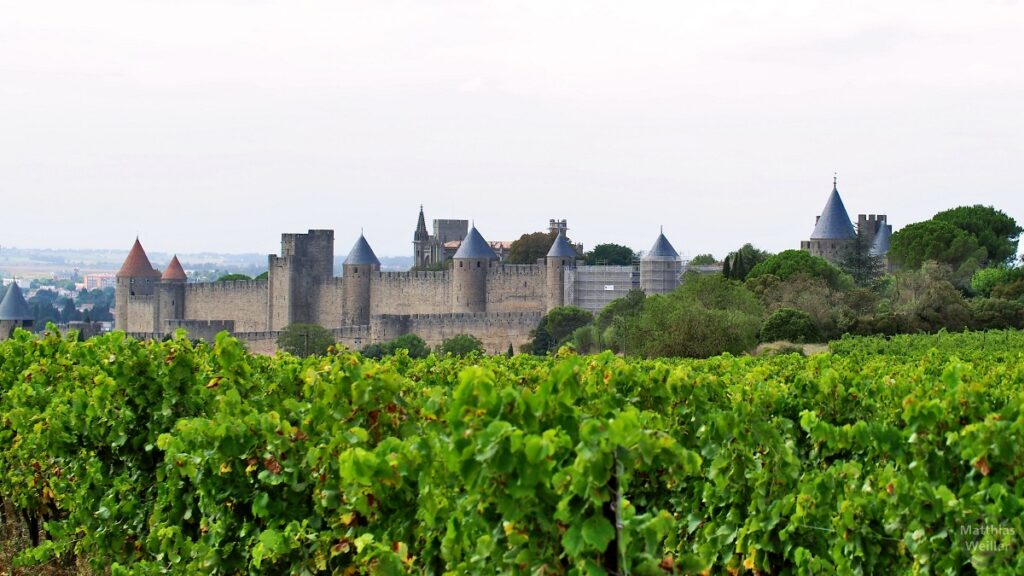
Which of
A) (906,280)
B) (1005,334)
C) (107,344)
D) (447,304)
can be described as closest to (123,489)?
(107,344)

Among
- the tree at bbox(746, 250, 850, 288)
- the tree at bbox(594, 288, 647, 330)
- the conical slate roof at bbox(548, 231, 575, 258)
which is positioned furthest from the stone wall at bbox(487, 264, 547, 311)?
the tree at bbox(746, 250, 850, 288)

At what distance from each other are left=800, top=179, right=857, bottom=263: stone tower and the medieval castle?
43 millimetres

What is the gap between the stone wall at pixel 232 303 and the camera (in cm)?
5404

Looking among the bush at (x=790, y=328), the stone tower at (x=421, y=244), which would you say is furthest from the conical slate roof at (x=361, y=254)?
the stone tower at (x=421, y=244)

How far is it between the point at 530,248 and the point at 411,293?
49.6 ft

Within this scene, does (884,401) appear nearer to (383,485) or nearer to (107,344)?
(383,485)

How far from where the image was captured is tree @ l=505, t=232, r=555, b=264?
6462 centimetres

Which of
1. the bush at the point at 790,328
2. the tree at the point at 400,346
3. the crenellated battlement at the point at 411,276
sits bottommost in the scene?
the tree at the point at 400,346

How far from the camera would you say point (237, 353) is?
6.82 metres

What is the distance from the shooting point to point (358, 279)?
51.7 m

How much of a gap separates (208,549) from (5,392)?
354 centimetres

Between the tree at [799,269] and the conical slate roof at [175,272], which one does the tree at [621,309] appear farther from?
the conical slate roof at [175,272]

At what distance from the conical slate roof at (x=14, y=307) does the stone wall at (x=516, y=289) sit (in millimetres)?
16554

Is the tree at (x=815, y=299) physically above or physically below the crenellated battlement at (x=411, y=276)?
below
